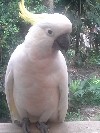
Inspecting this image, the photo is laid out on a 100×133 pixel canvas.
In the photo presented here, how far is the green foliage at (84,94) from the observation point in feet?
12.0

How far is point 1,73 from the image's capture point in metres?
3.00

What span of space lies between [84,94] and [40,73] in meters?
2.45

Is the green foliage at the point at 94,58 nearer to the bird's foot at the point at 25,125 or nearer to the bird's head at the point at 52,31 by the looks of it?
the bird's foot at the point at 25,125

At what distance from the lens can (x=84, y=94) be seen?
3.72 m

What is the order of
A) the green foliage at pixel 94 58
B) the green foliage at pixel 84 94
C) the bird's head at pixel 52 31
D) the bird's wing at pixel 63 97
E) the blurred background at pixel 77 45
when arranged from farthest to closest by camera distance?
the green foliage at pixel 94 58 < the green foliage at pixel 84 94 < the blurred background at pixel 77 45 < the bird's wing at pixel 63 97 < the bird's head at pixel 52 31

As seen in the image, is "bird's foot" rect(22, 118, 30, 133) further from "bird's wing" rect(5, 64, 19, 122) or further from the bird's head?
the bird's head

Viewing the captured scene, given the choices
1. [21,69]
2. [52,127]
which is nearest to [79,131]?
[52,127]

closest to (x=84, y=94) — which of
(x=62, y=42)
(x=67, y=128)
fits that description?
(x=67, y=128)

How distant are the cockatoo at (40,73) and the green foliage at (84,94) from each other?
83.2 inches

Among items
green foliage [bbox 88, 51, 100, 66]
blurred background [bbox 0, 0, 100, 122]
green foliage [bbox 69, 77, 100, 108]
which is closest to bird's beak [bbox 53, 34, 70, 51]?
blurred background [bbox 0, 0, 100, 122]

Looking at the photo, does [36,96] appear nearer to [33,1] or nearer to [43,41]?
[43,41]

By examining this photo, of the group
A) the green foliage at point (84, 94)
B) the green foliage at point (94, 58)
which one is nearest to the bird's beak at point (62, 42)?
the green foliage at point (84, 94)

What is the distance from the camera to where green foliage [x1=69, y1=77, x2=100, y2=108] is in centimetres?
→ 366

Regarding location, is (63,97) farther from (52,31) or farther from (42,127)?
(52,31)
